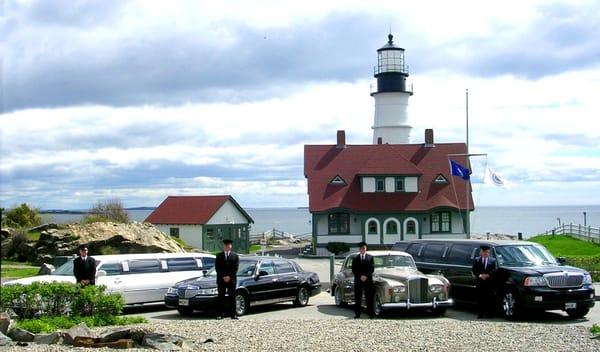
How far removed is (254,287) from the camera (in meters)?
19.6

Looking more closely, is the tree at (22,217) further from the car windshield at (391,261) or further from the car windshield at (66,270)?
the car windshield at (391,261)

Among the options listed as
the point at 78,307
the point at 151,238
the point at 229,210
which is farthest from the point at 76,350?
the point at 229,210

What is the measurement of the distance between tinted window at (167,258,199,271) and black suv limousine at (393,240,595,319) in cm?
662

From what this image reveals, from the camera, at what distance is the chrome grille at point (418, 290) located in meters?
18.5

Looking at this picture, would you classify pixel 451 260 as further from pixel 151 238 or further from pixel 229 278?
pixel 151 238

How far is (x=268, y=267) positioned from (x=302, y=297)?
1.44 meters

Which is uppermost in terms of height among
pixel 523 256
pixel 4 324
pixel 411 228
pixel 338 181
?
pixel 338 181

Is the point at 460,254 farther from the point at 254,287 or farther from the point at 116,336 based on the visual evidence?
the point at 116,336

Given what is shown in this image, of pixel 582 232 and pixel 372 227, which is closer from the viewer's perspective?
pixel 582 232

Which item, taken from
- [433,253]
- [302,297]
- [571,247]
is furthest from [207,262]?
[571,247]

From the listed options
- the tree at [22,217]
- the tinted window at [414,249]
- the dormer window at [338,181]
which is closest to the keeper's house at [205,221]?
the dormer window at [338,181]

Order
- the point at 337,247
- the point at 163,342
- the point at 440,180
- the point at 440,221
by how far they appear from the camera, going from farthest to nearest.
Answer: the point at 440,180, the point at 440,221, the point at 337,247, the point at 163,342

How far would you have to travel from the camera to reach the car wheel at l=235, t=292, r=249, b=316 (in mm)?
18969

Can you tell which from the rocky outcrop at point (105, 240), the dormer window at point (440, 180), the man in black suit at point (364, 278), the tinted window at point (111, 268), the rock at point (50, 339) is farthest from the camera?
the dormer window at point (440, 180)
